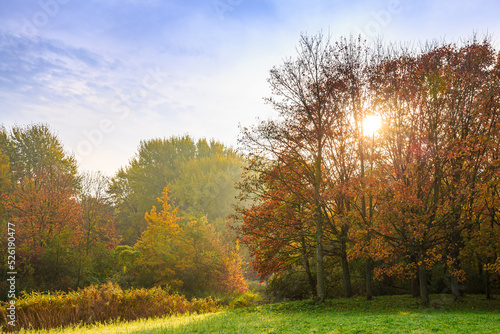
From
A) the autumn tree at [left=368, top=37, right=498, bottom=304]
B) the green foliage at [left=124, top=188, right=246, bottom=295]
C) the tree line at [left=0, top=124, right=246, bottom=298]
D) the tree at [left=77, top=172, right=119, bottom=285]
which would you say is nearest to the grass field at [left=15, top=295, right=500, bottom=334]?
the autumn tree at [left=368, top=37, right=498, bottom=304]

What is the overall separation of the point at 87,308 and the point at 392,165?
39.2 ft

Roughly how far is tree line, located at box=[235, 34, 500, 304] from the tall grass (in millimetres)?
4400

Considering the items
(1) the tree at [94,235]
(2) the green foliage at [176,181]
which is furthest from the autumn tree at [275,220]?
(2) the green foliage at [176,181]

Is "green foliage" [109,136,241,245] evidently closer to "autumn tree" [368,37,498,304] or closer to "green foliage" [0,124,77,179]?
"green foliage" [0,124,77,179]

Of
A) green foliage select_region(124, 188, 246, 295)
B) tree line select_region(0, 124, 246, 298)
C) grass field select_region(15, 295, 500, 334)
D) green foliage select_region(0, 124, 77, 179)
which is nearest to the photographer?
grass field select_region(15, 295, 500, 334)

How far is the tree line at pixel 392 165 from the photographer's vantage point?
39.9 feet

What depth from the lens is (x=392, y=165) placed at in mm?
13219

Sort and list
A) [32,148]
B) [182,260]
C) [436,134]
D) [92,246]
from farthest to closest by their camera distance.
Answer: [32,148] → [92,246] → [182,260] → [436,134]

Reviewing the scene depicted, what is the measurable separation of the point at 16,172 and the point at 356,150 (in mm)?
32039

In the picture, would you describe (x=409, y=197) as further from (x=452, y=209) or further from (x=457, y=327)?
(x=457, y=327)

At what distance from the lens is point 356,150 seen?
47.9ft

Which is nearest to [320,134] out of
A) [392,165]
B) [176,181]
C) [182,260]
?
[392,165]

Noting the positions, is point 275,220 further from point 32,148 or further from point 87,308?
point 32,148

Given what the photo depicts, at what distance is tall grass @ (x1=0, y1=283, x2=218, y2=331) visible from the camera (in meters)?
10.9
